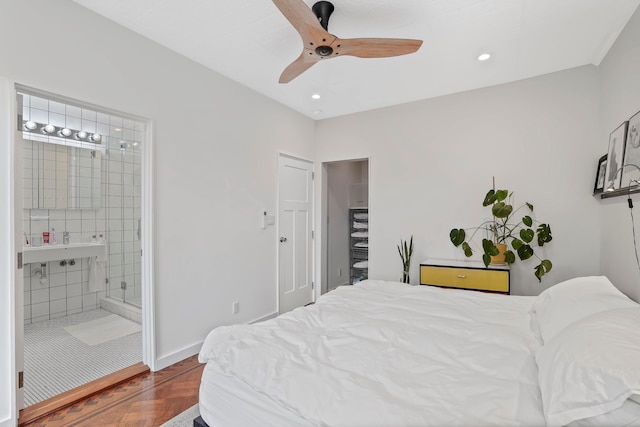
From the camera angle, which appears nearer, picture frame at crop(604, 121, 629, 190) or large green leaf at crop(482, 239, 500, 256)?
picture frame at crop(604, 121, 629, 190)

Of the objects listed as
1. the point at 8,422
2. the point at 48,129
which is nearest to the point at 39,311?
the point at 48,129

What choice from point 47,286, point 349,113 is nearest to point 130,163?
point 47,286

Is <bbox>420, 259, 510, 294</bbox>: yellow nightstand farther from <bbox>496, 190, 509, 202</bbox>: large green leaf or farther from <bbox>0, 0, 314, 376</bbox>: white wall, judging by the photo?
<bbox>0, 0, 314, 376</bbox>: white wall

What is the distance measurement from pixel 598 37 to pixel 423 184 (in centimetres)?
183

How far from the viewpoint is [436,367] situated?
1162 millimetres

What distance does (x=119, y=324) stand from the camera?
3443 millimetres

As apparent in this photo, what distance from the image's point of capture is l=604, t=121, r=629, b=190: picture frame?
2.09 meters

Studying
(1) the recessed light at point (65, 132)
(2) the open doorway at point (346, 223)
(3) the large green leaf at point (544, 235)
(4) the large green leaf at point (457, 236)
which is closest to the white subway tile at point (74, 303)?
(1) the recessed light at point (65, 132)

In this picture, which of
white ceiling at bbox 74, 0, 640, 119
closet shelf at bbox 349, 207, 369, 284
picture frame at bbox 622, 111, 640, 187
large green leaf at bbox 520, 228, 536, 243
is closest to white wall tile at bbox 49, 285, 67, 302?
white ceiling at bbox 74, 0, 640, 119

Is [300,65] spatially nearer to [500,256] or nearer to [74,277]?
[500,256]

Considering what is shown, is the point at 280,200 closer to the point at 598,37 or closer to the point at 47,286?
the point at 47,286

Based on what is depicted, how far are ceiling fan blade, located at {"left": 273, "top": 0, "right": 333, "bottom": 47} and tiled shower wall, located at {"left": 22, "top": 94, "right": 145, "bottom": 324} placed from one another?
2.61 m

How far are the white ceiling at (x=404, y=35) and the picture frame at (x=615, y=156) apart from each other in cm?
74

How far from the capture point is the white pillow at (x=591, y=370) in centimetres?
81
